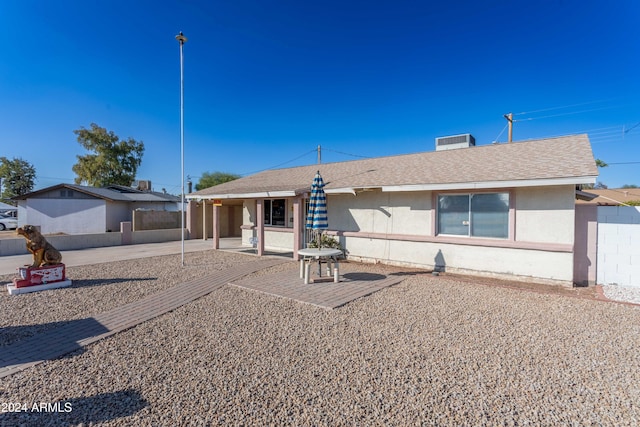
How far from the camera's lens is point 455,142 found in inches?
551

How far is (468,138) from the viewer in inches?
542

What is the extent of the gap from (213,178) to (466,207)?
146ft

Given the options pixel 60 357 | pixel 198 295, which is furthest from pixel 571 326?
pixel 60 357

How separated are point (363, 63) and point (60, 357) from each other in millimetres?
17518

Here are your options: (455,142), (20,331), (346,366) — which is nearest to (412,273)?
(346,366)

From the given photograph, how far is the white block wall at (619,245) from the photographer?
748cm

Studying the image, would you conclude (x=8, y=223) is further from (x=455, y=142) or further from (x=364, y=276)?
(x=455, y=142)

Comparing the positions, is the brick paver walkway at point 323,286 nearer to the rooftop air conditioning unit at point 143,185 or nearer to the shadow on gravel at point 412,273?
the shadow on gravel at point 412,273

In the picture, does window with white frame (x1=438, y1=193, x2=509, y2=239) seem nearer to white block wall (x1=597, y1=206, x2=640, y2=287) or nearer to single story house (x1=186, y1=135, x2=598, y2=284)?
single story house (x1=186, y1=135, x2=598, y2=284)

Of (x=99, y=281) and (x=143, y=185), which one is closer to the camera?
(x=99, y=281)

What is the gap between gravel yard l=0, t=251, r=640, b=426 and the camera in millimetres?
2953

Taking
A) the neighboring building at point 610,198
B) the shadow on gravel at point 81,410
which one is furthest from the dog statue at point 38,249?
the neighboring building at point 610,198

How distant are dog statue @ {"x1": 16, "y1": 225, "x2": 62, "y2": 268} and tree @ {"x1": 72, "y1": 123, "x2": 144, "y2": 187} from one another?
30170mm

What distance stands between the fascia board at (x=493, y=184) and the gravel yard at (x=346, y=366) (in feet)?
8.95
